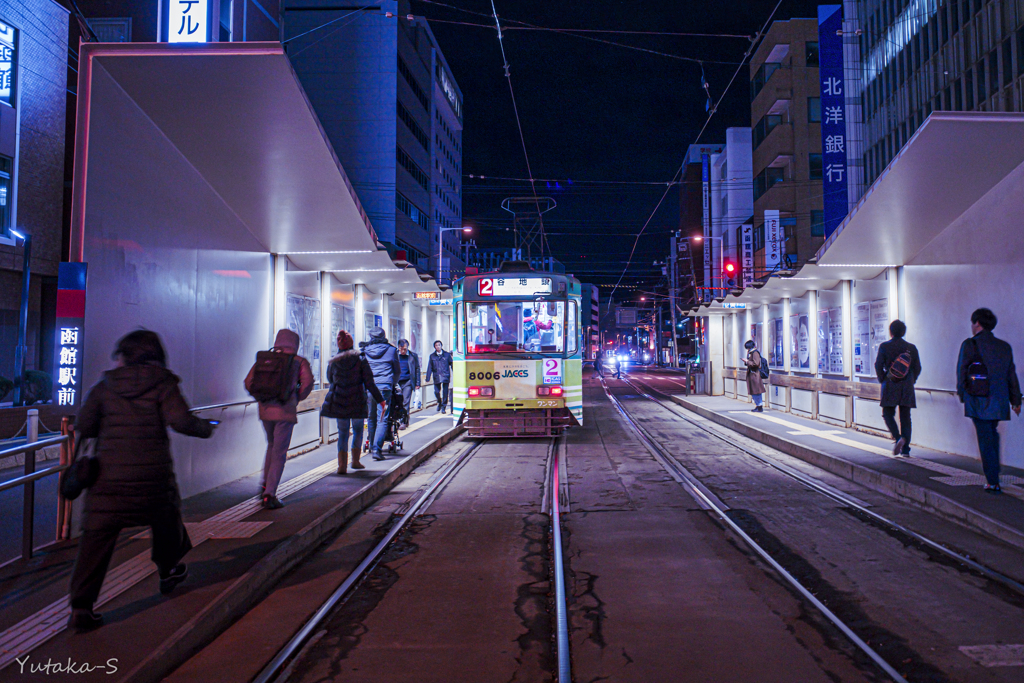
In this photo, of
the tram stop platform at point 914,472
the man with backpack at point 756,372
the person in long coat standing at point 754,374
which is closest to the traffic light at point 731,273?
the man with backpack at point 756,372

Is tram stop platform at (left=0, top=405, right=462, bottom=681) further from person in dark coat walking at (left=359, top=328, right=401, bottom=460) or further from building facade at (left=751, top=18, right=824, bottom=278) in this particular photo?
building facade at (left=751, top=18, right=824, bottom=278)

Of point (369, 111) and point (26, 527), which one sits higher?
point (369, 111)

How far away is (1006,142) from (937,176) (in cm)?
99

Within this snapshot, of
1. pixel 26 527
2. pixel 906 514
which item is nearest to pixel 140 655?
pixel 26 527

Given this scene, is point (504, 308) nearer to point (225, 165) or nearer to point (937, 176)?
point (225, 165)

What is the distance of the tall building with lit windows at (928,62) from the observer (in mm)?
28872

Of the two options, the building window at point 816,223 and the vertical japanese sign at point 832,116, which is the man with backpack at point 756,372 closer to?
the vertical japanese sign at point 832,116

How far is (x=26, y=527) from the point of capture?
5.36 meters

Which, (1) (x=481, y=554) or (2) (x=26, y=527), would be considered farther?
(1) (x=481, y=554)

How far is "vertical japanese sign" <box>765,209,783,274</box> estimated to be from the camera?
4384cm

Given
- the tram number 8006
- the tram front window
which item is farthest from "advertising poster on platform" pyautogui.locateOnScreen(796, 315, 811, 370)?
the tram number 8006

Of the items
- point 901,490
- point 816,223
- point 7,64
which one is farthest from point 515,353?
point 816,223

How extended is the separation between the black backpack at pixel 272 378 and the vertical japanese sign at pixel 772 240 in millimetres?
40739

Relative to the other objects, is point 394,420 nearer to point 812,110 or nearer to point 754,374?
point 754,374
